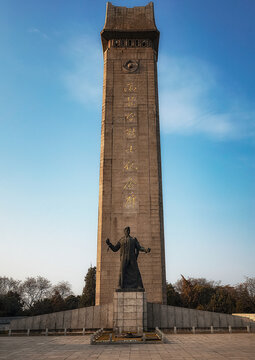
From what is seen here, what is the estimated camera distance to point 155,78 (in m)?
35.0

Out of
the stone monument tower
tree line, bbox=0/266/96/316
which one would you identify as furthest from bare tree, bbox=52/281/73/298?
the stone monument tower

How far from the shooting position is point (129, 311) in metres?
18.1

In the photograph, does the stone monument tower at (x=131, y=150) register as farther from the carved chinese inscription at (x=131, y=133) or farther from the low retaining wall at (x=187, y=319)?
the low retaining wall at (x=187, y=319)

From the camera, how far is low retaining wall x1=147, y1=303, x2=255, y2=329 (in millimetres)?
21078

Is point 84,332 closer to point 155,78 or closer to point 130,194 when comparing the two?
point 130,194

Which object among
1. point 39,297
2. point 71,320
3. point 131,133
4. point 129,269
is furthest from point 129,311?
point 39,297

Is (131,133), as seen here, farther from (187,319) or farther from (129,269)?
(187,319)

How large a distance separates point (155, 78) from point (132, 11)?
32.5ft

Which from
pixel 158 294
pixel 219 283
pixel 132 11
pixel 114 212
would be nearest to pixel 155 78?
pixel 132 11

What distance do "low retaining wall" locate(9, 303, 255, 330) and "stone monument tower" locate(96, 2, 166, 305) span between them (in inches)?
207

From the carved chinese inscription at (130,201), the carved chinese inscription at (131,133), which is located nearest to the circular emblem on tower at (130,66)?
the carved chinese inscription at (131,133)

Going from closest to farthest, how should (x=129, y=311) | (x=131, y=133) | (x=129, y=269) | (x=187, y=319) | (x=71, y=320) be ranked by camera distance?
(x=129, y=311)
(x=129, y=269)
(x=71, y=320)
(x=187, y=319)
(x=131, y=133)

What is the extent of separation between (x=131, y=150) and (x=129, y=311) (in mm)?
17424

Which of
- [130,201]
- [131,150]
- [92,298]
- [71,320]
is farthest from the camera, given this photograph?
[92,298]
